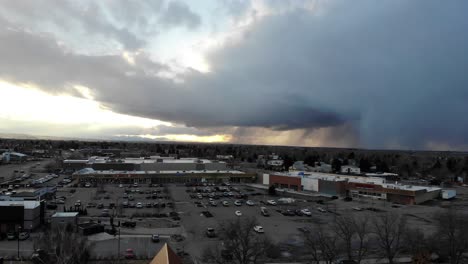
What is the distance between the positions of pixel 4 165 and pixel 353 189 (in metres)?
86.7

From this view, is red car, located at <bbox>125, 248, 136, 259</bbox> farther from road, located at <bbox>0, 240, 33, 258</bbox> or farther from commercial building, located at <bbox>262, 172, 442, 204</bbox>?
commercial building, located at <bbox>262, 172, 442, 204</bbox>

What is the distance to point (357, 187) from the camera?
52031 millimetres

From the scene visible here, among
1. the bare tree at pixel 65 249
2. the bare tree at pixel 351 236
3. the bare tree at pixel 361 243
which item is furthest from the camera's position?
the bare tree at pixel 351 236

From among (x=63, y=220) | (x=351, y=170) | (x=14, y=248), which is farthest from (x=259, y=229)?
(x=351, y=170)

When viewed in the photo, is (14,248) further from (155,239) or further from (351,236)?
(351,236)

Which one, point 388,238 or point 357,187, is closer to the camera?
point 388,238

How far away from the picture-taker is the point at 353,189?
52.5 meters

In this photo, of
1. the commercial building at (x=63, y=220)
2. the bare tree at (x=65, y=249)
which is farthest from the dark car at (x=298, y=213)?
the bare tree at (x=65, y=249)

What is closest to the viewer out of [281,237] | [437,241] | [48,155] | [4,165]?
[437,241]

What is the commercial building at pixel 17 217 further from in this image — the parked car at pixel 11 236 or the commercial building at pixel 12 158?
the commercial building at pixel 12 158

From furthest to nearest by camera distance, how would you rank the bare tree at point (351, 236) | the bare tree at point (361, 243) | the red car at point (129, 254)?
the red car at point (129, 254), the bare tree at point (351, 236), the bare tree at point (361, 243)

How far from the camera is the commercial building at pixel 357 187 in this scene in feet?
154

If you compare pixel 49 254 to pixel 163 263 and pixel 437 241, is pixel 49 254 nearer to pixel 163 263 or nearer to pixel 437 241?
pixel 163 263

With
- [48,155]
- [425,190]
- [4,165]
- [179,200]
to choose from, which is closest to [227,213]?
[179,200]
